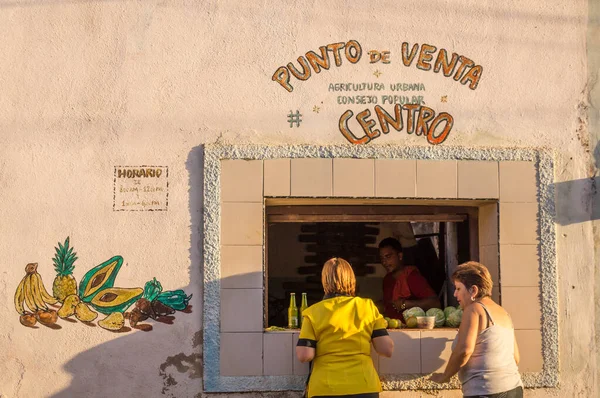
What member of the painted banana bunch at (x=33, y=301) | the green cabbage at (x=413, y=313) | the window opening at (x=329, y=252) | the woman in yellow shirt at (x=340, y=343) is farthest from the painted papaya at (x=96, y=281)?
the window opening at (x=329, y=252)

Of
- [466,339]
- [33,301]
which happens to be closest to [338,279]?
[466,339]

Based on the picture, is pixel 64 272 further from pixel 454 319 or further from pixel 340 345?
pixel 454 319

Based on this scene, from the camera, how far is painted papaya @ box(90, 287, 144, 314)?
5969mm

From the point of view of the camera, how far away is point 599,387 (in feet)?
20.3

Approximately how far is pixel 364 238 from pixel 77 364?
183 inches

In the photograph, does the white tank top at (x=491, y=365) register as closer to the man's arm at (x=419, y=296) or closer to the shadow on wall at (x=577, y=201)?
the shadow on wall at (x=577, y=201)

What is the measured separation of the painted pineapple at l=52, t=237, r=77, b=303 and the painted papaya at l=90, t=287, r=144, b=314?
0.61ft

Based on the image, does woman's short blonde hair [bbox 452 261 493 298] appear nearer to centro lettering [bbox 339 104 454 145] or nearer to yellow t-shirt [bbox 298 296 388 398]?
yellow t-shirt [bbox 298 296 388 398]

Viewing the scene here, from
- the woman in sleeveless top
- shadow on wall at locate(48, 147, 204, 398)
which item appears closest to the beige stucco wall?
shadow on wall at locate(48, 147, 204, 398)

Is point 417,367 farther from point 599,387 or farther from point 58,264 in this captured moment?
point 58,264

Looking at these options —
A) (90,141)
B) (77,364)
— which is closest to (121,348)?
(77,364)

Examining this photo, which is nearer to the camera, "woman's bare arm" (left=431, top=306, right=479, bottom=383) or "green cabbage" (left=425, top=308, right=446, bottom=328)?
"woman's bare arm" (left=431, top=306, right=479, bottom=383)

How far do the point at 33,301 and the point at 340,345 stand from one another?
7.62 feet

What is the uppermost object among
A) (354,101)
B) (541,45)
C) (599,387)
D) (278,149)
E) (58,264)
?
(541,45)
